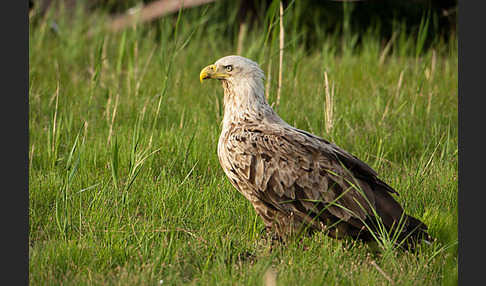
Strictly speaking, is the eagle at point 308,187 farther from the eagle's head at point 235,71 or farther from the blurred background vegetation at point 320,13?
the blurred background vegetation at point 320,13

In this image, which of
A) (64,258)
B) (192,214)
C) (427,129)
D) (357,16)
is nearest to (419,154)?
(427,129)

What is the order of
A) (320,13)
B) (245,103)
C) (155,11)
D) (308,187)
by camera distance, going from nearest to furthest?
(308,187) → (245,103) → (155,11) → (320,13)

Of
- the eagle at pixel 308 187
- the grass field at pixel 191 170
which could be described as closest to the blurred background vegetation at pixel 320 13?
the grass field at pixel 191 170

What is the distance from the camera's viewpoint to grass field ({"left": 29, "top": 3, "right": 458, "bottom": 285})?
3.50m

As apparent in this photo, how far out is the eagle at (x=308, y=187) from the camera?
3736mm

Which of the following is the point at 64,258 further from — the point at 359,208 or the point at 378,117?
the point at 378,117

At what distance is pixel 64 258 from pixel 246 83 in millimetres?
1826

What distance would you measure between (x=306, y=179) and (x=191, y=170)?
42.1 inches

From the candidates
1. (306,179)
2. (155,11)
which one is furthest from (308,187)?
(155,11)

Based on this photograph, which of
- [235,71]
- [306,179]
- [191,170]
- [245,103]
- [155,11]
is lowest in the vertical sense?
[191,170]

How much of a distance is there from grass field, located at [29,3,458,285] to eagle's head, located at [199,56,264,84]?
331mm

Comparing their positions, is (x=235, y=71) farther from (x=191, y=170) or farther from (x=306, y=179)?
(x=306, y=179)

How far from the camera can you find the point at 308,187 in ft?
12.4

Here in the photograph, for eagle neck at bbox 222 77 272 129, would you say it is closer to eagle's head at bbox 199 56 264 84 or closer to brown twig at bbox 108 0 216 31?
eagle's head at bbox 199 56 264 84
